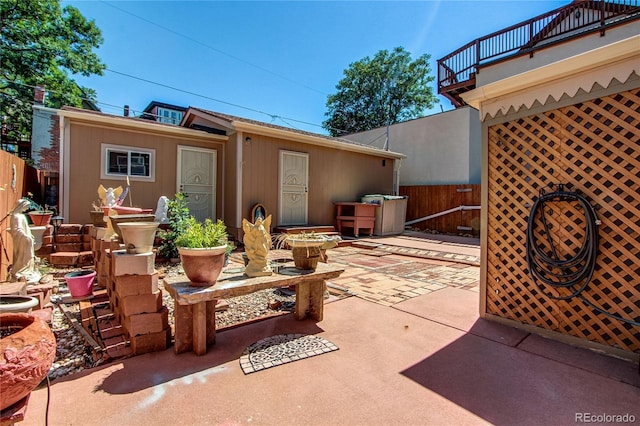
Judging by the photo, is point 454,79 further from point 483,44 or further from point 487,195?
point 487,195

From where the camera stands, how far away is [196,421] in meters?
1.60

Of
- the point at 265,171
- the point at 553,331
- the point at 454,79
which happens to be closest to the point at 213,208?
the point at 265,171

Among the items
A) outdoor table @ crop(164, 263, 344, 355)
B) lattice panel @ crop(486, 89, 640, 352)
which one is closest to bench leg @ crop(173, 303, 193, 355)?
outdoor table @ crop(164, 263, 344, 355)

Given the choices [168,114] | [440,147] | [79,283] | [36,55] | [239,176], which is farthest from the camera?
[168,114]

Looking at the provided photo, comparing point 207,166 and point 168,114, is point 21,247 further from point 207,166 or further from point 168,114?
point 168,114

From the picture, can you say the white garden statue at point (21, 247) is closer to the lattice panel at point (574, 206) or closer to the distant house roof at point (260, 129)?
the distant house roof at point (260, 129)

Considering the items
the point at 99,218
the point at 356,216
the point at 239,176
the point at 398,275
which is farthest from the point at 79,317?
the point at 356,216

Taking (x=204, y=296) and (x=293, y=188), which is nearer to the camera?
(x=204, y=296)

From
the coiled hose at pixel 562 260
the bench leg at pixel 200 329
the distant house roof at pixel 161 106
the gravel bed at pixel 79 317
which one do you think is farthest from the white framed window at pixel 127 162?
the distant house roof at pixel 161 106

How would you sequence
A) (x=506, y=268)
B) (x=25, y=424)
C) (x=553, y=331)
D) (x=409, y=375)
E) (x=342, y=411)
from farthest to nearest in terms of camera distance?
(x=506, y=268) → (x=553, y=331) → (x=409, y=375) → (x=342, y=411) → (x=25, y=424)

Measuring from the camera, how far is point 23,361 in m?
1.18

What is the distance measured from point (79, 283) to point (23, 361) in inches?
114

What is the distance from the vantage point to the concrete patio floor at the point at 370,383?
1.66 m

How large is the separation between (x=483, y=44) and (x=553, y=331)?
830cm
